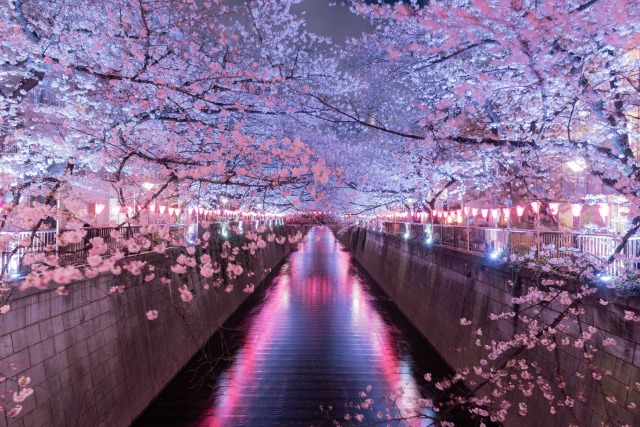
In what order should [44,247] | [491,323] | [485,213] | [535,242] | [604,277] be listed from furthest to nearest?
[485,213] < [491,323] < [535,242] < [44,247] < [604,277]

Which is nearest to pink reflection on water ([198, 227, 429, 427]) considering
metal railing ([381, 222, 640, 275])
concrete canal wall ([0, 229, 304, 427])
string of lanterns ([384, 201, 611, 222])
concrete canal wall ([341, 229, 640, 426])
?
concrete canal wall ([341, 229, 640, 426])

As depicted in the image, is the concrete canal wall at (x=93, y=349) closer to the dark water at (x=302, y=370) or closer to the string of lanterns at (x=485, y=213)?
the dark water at (x=302, y=370)

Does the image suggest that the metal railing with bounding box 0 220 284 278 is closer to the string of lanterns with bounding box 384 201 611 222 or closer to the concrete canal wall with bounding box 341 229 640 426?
the concrete canal wall with bounding box 341 229 640 426

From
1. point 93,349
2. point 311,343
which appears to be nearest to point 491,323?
point 311,343

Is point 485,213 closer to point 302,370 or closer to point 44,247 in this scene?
point 302,370

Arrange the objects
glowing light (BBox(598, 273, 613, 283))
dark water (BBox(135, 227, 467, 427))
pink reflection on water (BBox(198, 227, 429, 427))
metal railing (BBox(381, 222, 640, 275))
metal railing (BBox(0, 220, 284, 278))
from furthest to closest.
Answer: pink reflection on water (BBox(198, 227, 429, 427)) → dark water (BBox(135, 227, 467, 427)) → metal railing (BBox(381, 222, 640, 275)) → metal railing (BBox(0, 220, 284, 278)) → glowing light (BBox(598, 273, 613, 283))

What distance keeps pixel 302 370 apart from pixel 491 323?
579 cm

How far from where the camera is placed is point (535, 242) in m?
9.01

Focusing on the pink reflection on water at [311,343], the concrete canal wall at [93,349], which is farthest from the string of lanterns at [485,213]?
the concrete canal wall at [93,349]

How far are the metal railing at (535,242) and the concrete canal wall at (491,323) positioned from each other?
467 millimetres

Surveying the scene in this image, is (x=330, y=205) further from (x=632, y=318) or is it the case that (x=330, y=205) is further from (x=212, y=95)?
(x=632, y=318)

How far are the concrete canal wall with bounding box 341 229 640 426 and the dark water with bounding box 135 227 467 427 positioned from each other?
1168 millimetres

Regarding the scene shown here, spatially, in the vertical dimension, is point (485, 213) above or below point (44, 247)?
above

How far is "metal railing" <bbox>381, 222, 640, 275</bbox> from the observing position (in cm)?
696
